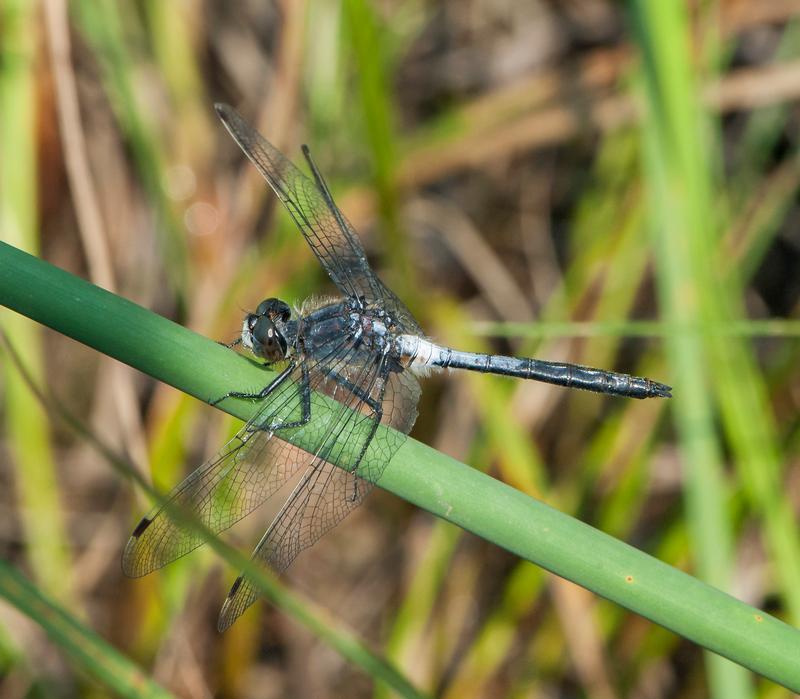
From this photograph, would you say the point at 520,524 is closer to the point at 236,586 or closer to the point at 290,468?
the point at 236,586

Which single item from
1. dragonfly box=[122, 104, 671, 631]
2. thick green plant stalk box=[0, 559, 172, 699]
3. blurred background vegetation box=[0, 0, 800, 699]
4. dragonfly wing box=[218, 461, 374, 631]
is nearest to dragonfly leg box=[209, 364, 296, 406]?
dragonfly box=[122, 104, 671, 631]

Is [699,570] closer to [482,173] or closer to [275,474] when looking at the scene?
[275,474]

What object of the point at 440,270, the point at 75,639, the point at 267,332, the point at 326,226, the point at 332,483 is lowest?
the point at 75,639

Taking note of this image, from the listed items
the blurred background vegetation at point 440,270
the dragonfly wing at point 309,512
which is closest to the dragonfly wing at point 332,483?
the dragonfly wing at point 309,512

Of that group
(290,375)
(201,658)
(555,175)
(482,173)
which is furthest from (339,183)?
(201,658)

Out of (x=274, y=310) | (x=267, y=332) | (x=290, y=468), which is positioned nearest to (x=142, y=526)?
(x=290, y=468)
